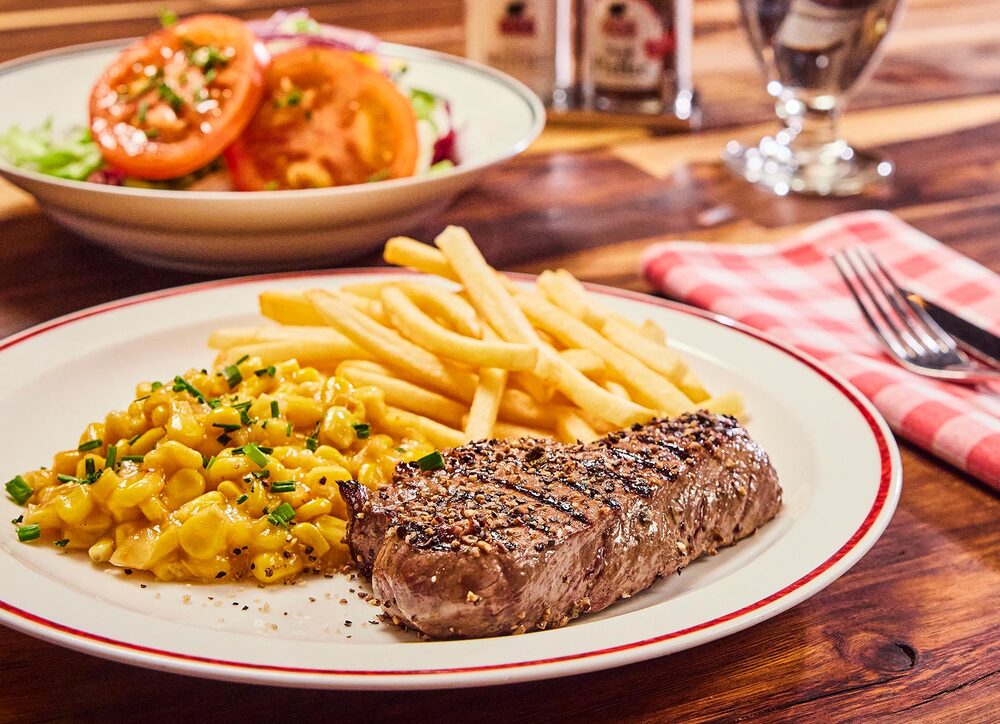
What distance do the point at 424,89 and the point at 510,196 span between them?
1.86 ft

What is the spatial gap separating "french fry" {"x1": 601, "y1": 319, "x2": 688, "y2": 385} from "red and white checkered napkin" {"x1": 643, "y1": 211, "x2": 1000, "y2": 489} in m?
0.48

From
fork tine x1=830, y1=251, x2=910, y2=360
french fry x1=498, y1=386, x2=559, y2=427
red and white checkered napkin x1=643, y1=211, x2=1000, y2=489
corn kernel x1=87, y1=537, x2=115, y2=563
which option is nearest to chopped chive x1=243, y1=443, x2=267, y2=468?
corn kernel x1=87, y1=537, x2=115, y2=563

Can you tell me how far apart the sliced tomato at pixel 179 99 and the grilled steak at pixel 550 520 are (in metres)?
1.72

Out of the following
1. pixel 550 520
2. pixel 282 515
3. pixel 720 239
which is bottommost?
pixel 720 239

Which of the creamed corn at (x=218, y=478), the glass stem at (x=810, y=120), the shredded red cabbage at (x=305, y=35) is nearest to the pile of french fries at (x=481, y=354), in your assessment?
the creamed corn at (x=218, y=478)

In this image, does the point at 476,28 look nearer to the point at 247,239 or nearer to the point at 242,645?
the point at 247,239

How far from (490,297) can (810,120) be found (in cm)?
236

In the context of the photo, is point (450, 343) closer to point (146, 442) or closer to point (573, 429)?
point (573, 429)

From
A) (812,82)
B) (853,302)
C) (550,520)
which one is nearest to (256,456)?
(550,520)

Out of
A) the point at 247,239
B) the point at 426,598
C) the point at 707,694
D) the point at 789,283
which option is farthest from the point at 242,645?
the point at 789,283

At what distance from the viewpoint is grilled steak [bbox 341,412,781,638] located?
160 centimetres

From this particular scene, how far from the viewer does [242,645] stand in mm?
1486

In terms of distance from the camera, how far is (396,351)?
234 cm

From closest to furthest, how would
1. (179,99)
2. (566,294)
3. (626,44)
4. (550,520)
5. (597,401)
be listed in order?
(550,520) → (597,401) → (566,294) → (179,99) → (626,44)
